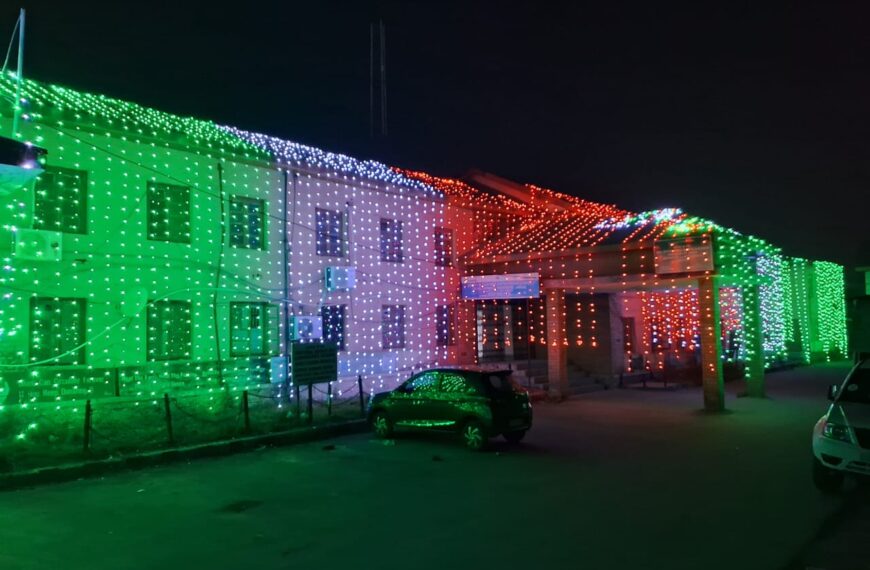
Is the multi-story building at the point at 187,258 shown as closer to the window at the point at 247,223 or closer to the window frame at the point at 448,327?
the window at the point at 247,223

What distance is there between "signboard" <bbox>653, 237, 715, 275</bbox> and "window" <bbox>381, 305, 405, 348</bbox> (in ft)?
26.3

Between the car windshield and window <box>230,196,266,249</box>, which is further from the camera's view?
window <box>230,196,266,249</box>

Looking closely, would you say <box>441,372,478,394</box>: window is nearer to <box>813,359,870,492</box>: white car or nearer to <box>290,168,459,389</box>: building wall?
<box>813,359,870,492</box>: white car

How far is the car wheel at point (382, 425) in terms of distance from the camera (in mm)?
14578

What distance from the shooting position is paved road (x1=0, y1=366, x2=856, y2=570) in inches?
271

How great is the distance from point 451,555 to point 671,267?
13.0 metres

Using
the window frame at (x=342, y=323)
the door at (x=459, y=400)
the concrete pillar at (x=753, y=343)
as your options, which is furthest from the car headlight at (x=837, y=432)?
the window frame at (x=342, y=323)

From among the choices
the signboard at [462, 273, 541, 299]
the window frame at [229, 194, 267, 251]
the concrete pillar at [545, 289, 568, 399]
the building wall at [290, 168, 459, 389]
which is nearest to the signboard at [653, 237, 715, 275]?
the concrete pillar at [545, 289, 568, 399]

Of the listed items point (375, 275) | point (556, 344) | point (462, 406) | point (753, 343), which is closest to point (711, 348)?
point (753, 343)

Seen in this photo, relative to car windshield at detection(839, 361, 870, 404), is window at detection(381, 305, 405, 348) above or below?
above

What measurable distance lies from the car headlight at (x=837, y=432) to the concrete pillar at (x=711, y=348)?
908 centimetres

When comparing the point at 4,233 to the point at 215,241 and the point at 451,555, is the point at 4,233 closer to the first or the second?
the point at 215,241

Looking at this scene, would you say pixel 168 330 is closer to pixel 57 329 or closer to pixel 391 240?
pixel 57 329

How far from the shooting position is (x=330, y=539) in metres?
7.49
